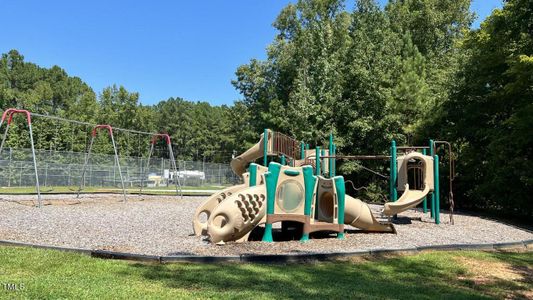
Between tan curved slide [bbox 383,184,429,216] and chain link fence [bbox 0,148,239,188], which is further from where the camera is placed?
chain link fence [bbox 0,148,239,188]

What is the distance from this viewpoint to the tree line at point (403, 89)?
16000mm

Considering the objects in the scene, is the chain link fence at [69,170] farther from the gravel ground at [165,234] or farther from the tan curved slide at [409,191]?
the tan curved slide at [409,191]

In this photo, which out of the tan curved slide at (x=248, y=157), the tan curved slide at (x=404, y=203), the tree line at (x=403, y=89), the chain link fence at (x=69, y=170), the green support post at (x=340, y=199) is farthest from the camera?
the chain link fence at (x=69, y=170)

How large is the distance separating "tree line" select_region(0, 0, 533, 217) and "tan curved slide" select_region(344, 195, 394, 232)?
762 cm

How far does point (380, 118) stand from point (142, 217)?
15414 mm

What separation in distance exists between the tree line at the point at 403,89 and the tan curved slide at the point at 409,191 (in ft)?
14.2

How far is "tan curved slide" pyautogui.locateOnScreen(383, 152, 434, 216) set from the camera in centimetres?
1144

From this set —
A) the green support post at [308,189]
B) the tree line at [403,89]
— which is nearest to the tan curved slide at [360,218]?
the green support post at [308,189]

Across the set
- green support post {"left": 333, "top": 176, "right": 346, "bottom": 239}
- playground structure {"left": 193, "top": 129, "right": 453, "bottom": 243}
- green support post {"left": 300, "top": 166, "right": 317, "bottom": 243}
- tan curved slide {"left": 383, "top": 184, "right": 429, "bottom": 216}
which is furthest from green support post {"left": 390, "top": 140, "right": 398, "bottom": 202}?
green support post {"left": 300, "top": 166, "right": 317, "bottom": 243}

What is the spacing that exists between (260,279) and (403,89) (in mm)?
20627

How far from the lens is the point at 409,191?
41.9ft

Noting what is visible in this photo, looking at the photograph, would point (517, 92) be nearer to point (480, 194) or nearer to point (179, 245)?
point (480, 194)

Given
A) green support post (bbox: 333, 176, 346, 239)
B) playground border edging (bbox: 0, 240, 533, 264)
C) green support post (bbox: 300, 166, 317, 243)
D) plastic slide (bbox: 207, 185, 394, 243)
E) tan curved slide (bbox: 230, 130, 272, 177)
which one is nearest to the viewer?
playground border edging (bbox: 0, 240, 533, 264)

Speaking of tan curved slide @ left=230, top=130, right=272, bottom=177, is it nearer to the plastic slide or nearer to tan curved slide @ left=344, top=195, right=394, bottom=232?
tan curved slide @ left=344, top=195, right=394, bottom=232
